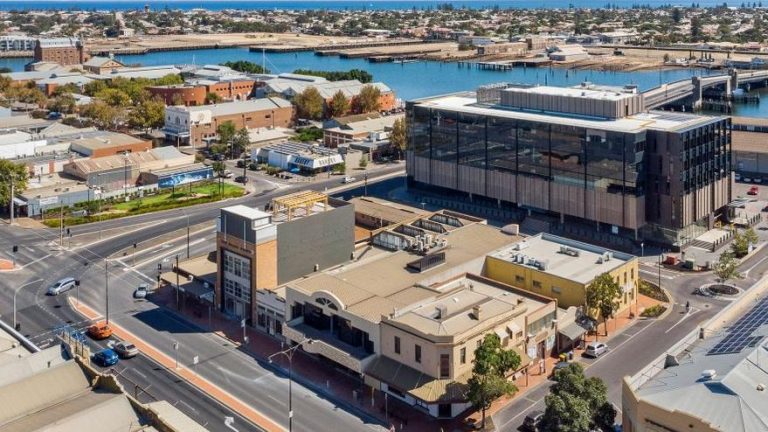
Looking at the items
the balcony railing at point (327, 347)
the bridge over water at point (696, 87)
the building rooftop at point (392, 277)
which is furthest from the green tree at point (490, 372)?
the bridge over water at point (696, 87)

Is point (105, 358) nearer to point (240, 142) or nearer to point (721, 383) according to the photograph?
point (721, 383)

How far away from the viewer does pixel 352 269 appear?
55438 millimetres

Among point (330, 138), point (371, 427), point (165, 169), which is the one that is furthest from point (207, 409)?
point (330, 138)

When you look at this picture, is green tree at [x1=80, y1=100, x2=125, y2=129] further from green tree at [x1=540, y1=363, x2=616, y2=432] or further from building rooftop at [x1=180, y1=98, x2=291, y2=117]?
green tree at [x1=540, y1=363, x2=616, y2=432]

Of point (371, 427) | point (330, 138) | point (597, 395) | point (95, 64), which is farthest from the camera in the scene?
point (95, 64)

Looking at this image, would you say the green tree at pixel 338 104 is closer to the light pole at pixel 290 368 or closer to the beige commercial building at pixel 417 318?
the beige commercial building at pixel 417 318

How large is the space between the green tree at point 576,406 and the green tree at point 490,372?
2.84 metres

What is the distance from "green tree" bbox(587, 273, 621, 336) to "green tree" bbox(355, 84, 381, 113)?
88.1 metres

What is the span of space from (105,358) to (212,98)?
9912 centimetres

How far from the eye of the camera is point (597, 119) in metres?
73.6

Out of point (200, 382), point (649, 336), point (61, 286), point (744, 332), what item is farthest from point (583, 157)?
point (61, 286)

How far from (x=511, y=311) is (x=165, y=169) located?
202 ft

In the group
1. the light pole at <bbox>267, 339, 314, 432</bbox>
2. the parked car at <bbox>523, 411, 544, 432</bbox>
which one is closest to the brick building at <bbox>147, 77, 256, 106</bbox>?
the light pole at <bbox>267, 339, 314, 432</bbox>

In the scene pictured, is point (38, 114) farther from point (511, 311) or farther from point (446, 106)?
point (511, 311)
